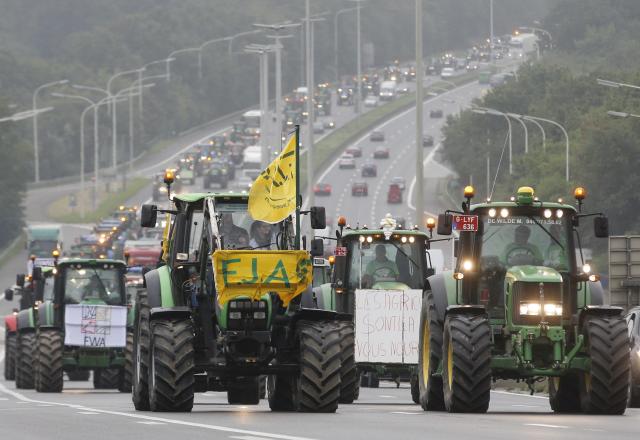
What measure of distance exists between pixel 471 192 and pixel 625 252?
23.1m

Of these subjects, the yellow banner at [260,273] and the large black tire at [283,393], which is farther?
the large black tire at [283,393]

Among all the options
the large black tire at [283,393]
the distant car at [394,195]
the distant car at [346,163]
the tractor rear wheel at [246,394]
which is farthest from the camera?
the distant car at [346,163]

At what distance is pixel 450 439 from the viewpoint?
1880cm

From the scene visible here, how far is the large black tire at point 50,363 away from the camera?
3838 centimetres

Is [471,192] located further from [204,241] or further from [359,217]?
[359,217]

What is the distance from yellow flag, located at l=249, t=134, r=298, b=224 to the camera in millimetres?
24875

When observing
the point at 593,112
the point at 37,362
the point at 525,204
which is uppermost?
the point at 593,112

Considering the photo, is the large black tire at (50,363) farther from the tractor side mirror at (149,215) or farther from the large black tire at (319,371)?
the large black tire at (319,371)

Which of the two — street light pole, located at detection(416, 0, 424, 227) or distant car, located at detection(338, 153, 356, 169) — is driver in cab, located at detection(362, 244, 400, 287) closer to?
street light pole, located at detection(416, 0, 424, 227)

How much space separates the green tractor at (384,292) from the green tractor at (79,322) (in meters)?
5.77

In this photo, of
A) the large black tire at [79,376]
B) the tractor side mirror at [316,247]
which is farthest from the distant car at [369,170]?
the tractor side mirror at [316,247]

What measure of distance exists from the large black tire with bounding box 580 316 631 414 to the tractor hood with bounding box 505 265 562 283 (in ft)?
2.26

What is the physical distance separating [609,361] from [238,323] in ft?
13.5

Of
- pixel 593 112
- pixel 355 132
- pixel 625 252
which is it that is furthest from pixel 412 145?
pixel 625 252
